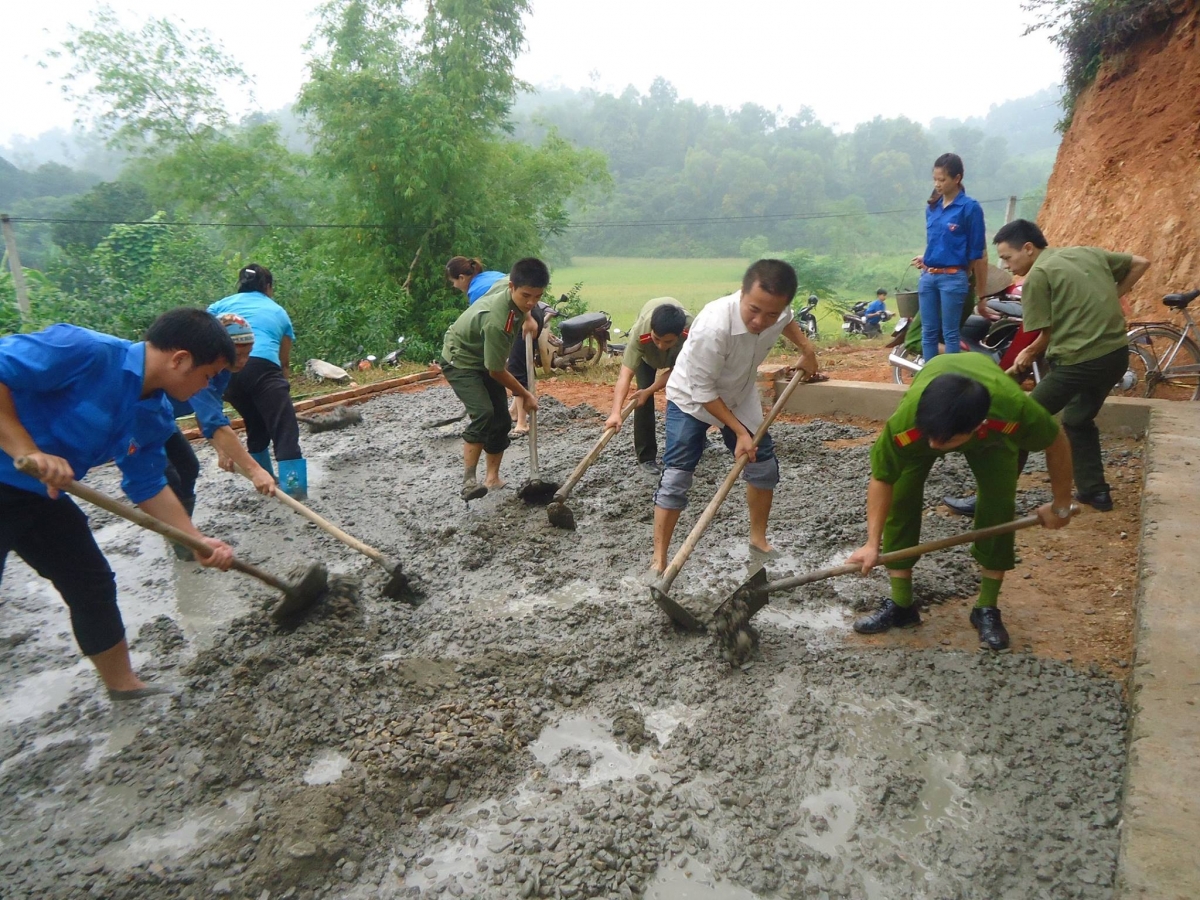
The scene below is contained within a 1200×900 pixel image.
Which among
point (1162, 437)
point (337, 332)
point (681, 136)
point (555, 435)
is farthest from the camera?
point (681, 136)

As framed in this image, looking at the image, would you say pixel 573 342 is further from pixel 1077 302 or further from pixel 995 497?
pixel 995 497

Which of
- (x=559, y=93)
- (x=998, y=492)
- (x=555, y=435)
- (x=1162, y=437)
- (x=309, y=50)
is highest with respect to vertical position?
(x=559, y=93)

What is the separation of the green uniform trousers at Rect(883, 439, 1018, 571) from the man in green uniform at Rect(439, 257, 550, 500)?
7.50ft

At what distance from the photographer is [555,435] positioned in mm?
6312

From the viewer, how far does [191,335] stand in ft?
7.30

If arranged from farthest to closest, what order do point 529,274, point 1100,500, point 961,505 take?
point 529,274 < point 961,505 < point 1100,500

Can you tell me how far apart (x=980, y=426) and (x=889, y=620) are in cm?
100

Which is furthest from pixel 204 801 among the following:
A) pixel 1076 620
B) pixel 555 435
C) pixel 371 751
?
pixel 555 435

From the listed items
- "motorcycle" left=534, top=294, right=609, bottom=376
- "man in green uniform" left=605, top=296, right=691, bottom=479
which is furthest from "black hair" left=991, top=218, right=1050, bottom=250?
"motorcycle" left=534, top=294, right=609, bottom=376

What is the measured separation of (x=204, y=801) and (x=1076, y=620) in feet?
10.5

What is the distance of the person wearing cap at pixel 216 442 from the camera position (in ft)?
11.4

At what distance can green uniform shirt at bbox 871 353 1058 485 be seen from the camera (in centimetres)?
236

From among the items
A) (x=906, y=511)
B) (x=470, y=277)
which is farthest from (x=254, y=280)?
(x=906, y=511)

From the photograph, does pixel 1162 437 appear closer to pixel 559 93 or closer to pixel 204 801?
pixel 204 801
